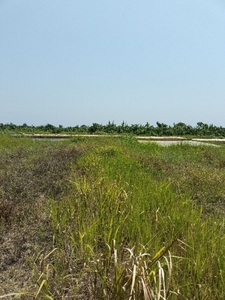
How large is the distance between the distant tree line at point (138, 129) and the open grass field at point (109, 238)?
10.3 metres

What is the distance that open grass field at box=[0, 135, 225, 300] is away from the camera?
2.33 m

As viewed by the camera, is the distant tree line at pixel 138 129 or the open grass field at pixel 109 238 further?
the distant tree line at pixel 138 129

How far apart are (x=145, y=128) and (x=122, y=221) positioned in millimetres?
14153

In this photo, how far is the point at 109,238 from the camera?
2.86m

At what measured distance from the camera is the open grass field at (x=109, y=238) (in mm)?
2328

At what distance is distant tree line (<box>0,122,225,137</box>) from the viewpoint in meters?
16.9

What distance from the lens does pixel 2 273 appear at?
10.3 ft

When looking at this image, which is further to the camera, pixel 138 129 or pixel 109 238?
pixel 138 129

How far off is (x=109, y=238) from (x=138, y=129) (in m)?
14.4

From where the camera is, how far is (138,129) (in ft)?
56.1

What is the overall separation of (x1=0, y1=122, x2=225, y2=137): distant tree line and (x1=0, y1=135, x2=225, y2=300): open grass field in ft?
33.7

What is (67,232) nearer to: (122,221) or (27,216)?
(122,221)

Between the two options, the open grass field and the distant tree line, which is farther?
the distant tree line

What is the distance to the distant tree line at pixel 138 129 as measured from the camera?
1688 centimetres
